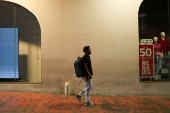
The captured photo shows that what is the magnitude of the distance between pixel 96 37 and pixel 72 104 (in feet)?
9.23

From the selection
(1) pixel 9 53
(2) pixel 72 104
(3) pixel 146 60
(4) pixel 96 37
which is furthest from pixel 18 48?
(3) pixel 146 60

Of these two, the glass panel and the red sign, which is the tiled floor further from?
the red sign

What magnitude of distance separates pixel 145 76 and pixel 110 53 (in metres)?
1.76

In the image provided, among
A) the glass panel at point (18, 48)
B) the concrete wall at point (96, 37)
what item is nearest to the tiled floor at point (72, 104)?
the concrete wall at point (96, 37)

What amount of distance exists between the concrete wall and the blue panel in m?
1.29

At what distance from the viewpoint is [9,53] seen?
8.27m

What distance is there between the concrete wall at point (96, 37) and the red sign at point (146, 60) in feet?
1.12

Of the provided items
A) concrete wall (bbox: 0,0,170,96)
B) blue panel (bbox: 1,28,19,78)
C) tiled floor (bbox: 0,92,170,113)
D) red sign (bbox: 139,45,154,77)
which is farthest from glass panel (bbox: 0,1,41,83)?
red sign (bbox: 139,45,154,77)

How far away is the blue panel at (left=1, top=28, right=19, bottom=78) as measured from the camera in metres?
8.25

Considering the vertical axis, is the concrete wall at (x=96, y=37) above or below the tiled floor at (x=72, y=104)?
above

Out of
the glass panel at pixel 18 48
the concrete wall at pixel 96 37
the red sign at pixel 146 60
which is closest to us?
the concrete wall at pixel 96 37

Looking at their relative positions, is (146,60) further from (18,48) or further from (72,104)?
(18,48)

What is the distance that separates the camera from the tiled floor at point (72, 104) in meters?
5.92

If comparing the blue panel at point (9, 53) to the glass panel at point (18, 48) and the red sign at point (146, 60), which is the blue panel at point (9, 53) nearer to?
the glass panel at point (18, 48)
